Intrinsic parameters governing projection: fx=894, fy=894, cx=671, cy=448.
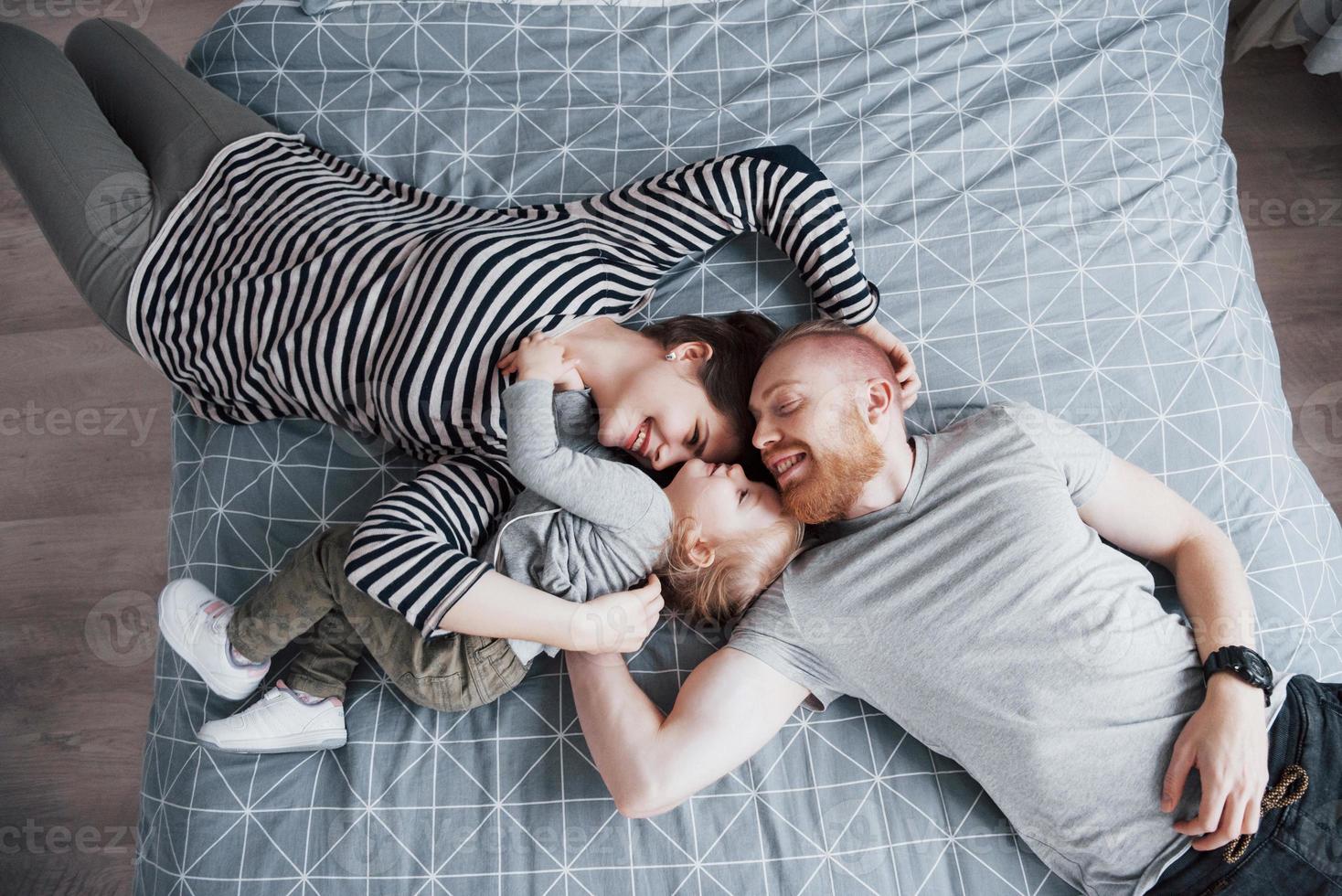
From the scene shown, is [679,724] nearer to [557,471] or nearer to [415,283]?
[557,471]

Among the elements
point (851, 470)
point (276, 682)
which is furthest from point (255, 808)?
point (851, 470)

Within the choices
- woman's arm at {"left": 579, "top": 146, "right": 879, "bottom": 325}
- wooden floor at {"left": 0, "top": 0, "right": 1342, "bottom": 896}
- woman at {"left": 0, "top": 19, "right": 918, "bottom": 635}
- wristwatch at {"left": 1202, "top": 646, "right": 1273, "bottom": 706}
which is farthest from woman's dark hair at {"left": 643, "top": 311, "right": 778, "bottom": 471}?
wooden floor at {"left": 0, "top": 0, "right": 1342, "bottom": 896}

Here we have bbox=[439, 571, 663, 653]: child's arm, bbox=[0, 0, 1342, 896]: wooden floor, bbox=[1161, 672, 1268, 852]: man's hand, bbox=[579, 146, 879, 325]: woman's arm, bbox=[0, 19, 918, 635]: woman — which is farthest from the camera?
bbox=[0, 0, 1342, 896]: wooden floor

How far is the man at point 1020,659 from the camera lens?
42.7 inches

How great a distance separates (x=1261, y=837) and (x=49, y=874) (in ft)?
6.32

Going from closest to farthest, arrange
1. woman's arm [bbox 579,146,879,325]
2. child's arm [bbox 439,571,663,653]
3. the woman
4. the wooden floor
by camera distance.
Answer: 1. child's arm [bbox 439,571,663,653]
2. the woman
3. woman's arm [bbox 579,146,879,325]
4. the wooden floor

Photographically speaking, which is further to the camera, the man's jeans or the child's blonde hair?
the child's blonde hair

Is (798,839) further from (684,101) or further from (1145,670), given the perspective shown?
(684,101)

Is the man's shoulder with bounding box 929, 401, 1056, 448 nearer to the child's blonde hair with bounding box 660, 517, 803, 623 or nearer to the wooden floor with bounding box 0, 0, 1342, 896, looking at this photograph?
the child's blonde hair with bounding box 660, 517, 803, 623

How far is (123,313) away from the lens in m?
1.48

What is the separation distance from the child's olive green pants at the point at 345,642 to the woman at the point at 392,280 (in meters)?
0.08

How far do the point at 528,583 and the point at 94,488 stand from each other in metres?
1.20

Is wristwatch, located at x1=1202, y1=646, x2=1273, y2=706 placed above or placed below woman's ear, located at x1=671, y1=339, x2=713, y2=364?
below

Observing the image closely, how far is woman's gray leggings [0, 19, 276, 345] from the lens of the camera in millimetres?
1468
